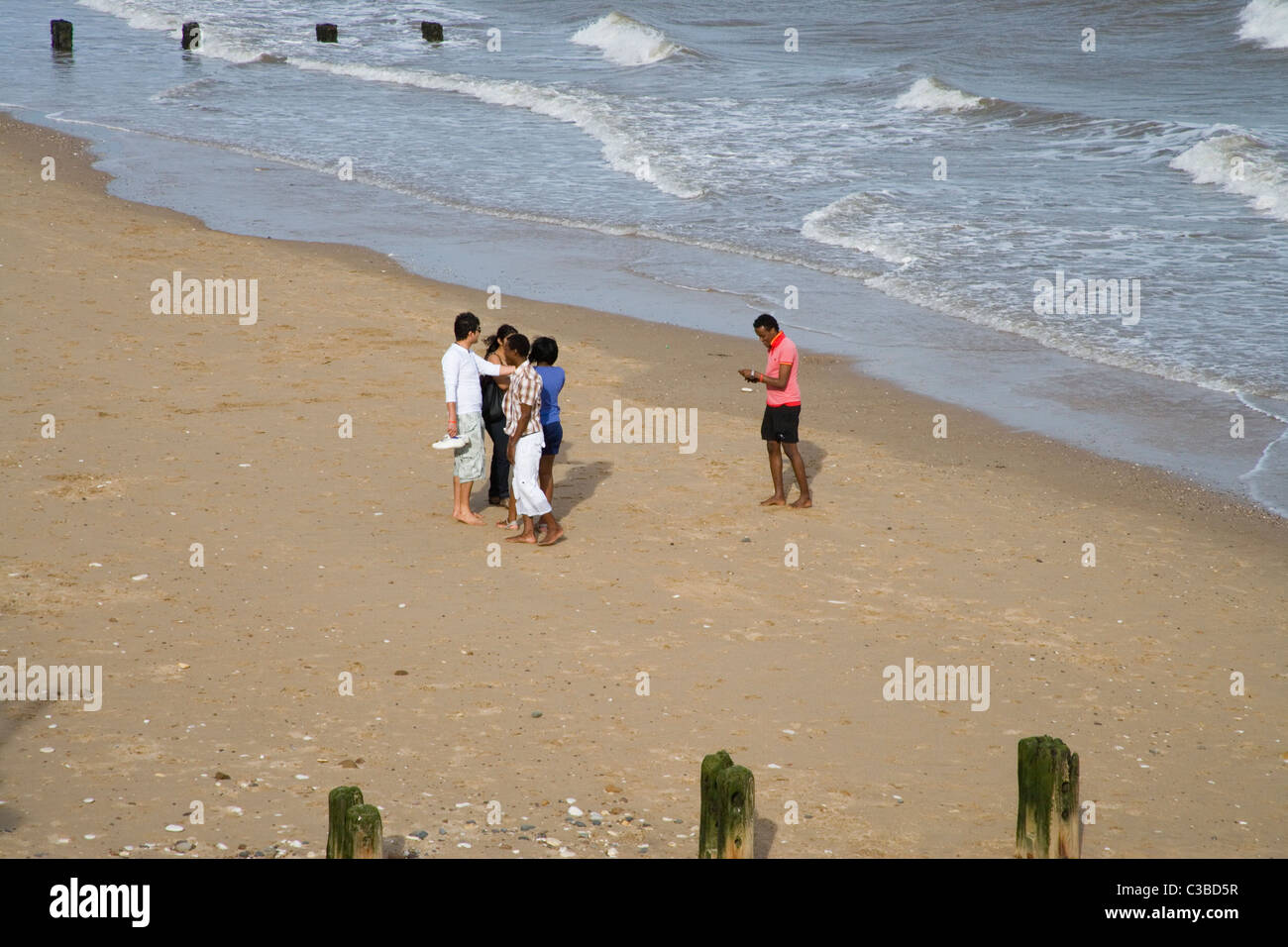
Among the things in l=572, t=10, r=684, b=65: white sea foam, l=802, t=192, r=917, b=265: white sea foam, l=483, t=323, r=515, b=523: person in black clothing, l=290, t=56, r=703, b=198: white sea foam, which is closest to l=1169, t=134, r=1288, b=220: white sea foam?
l=802, t=192, r=917, b=265: white sea foam

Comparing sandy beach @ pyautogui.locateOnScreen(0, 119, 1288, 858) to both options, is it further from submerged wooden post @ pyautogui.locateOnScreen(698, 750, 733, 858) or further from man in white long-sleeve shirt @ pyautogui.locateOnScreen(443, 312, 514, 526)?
submerged wooden post @ pyautogui.locateOnScreen(698, 750, 733, 858)

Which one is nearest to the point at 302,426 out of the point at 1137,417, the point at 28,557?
the point at 28,557

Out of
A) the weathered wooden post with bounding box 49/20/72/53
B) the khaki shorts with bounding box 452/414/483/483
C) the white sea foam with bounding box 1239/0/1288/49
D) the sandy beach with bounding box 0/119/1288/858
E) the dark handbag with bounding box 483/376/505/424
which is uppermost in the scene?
the white sea foam with bounding box 1239/0/1288/49

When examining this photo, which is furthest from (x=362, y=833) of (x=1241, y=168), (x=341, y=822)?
(x=1241, y=168)

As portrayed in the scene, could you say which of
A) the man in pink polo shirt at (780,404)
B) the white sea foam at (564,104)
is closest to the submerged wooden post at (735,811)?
the man in pink polo shirt at (780,404)

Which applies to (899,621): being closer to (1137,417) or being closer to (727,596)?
(727,596)

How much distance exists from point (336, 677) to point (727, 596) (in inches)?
108

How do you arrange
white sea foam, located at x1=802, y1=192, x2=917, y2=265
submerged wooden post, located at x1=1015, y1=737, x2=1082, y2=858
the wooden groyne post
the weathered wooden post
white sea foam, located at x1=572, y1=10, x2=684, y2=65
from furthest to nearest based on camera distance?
1. white sea foam, located at x1=572, y1=10, x2=684, y2=65
2. the weathered wooden post
3. white sea foam, located at x1=802, y1=192, x2=917, y2=265
4. submerged wooden post, located at x1=1015, y1=737, x2=1082, y2=858
5. the wooden groyne post

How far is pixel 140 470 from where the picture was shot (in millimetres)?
10930

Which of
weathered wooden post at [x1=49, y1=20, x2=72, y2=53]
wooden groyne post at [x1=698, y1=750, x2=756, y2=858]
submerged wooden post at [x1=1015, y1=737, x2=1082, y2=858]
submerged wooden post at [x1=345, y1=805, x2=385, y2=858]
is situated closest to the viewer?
submerged wooden post at [x1=345, y1=805, x2=385, y2=858]

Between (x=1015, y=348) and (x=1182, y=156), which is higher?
(x=1182, y=156)

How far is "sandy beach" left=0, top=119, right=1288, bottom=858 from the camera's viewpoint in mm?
6730

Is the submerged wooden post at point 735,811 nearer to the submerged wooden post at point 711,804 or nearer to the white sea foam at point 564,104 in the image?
the submerged wooden post at point 711,804

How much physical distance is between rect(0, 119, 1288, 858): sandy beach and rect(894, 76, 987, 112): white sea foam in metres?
19.9
